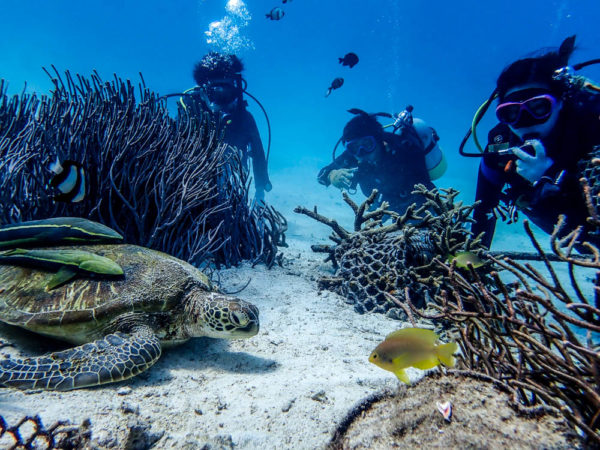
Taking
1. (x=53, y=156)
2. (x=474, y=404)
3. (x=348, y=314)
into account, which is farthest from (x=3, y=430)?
(x=53, y=156)

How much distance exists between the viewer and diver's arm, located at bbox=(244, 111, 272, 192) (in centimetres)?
1051

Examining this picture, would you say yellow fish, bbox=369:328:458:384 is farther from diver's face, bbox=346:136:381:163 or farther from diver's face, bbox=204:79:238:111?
diver's face, bbox=204:79:238:111

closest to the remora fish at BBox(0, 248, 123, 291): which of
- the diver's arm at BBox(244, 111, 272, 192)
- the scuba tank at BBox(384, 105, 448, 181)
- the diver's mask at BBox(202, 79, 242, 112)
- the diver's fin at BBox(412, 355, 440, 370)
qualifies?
the diver's fin at BBox(412, 355, 440, 370)

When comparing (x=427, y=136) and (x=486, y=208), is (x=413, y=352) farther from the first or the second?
(x=427, y=136)

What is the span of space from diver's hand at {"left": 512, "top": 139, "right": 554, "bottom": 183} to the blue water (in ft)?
213

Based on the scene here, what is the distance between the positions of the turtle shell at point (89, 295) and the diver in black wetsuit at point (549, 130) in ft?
15.0

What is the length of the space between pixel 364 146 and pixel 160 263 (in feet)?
22.8

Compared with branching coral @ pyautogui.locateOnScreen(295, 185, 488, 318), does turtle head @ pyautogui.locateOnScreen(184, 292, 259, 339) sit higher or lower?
lower

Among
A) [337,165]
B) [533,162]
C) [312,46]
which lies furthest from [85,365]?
[312,46]

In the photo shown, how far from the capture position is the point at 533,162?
3.81m

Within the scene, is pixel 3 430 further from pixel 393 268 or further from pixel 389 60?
pixel 389 60

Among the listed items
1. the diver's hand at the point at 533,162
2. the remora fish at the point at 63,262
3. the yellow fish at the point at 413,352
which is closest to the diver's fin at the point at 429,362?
the yellow fish at the point at 413,352

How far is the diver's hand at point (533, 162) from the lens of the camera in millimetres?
3801

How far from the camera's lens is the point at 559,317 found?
1.11 meters
